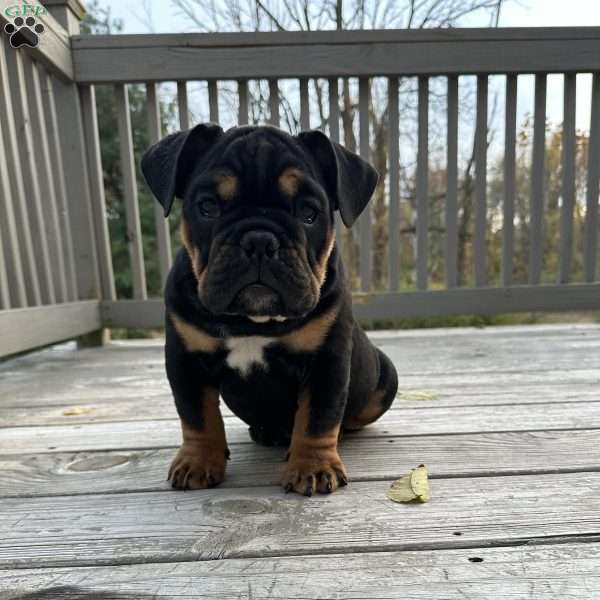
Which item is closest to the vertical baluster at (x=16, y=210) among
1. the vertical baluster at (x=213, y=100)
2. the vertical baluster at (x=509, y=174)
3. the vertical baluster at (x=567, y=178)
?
the vertical baluster at (x=213, y=100)

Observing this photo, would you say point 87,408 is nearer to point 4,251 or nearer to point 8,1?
point 4,251

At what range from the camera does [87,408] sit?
8.30 feet

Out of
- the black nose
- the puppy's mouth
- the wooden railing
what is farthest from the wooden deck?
the wooden railing

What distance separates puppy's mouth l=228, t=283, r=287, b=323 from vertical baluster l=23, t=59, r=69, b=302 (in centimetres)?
277

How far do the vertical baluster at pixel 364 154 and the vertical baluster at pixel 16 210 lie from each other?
2287mm

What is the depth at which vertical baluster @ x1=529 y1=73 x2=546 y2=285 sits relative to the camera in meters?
3.99

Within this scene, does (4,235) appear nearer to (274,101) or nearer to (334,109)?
(274,101)

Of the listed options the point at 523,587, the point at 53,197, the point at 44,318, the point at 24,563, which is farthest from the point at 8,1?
the point at 523,587

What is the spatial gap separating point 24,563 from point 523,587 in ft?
3.56

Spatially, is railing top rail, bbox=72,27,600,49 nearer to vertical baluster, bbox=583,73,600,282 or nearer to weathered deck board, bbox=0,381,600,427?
vertical baluster, bbox=583,73,600,282

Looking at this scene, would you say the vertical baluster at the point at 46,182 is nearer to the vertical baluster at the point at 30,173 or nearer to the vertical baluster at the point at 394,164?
the vertical baluster at the point at 30,173

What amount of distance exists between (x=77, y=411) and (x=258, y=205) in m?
1.52

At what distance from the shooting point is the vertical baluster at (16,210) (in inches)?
125

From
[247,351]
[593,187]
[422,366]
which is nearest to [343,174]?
[247,351]
